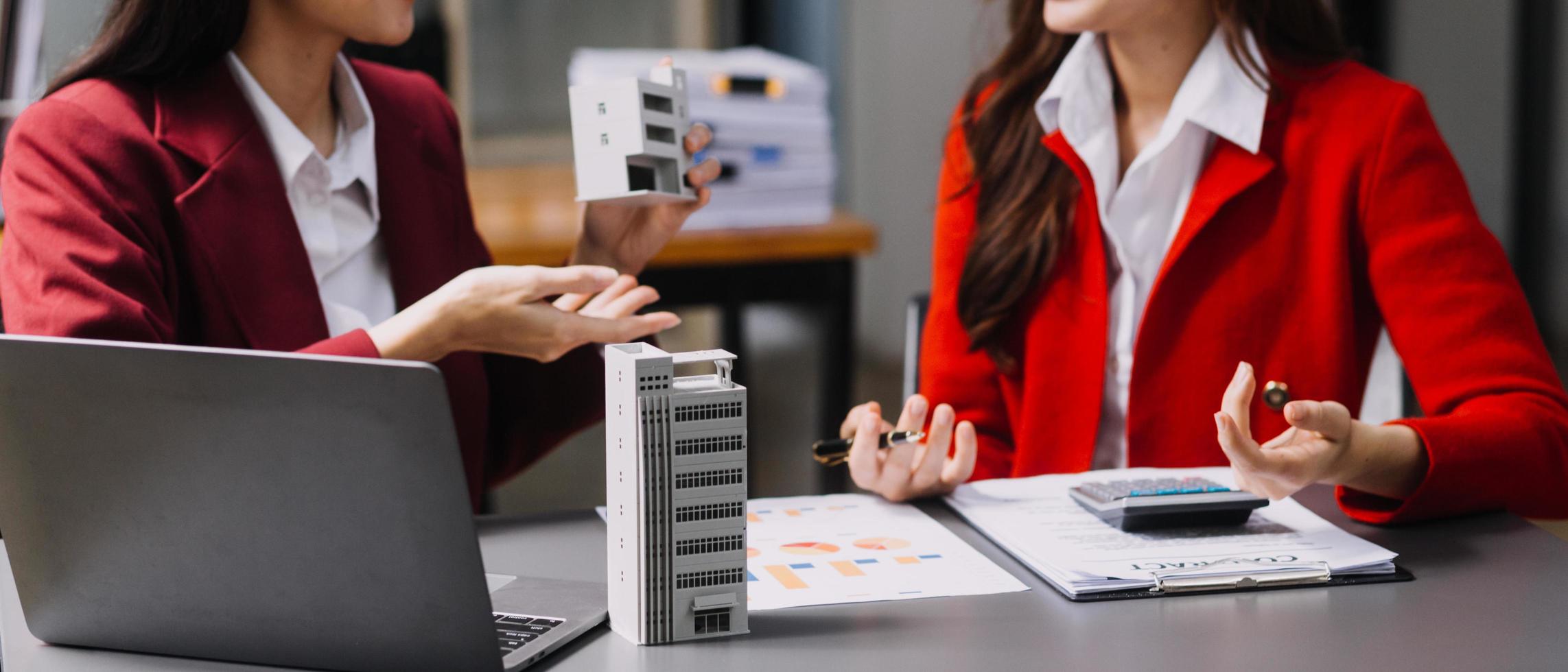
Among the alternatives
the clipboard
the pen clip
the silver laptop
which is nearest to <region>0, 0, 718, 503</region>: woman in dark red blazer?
the pen clip

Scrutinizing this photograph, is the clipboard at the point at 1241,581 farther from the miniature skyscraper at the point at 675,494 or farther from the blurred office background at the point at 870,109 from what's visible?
the blurred office background at the point at 870,109

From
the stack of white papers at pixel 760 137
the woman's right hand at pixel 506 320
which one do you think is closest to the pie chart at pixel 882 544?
the woman's right hand at pixel 506 320

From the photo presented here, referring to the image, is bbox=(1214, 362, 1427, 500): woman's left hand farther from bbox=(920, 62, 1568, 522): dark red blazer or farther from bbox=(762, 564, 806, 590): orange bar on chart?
bbox=(762, 564, 806, 590): orange bar on chart

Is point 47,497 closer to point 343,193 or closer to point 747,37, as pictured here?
point 343,193

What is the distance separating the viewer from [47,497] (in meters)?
0.82

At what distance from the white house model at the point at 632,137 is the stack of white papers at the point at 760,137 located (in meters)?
1.28

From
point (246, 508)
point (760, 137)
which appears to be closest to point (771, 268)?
point (760, 137)

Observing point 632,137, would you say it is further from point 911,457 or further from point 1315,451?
point 1315,451

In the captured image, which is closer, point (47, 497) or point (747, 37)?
point (47, 497)

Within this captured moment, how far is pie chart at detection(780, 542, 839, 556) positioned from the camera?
3.36 ft

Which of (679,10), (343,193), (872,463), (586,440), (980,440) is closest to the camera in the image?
(872,463)

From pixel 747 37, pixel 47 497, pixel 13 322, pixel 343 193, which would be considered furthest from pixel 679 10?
pixel 47 497

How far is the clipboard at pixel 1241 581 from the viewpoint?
0.92m

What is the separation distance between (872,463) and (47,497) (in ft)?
A: 2.02
